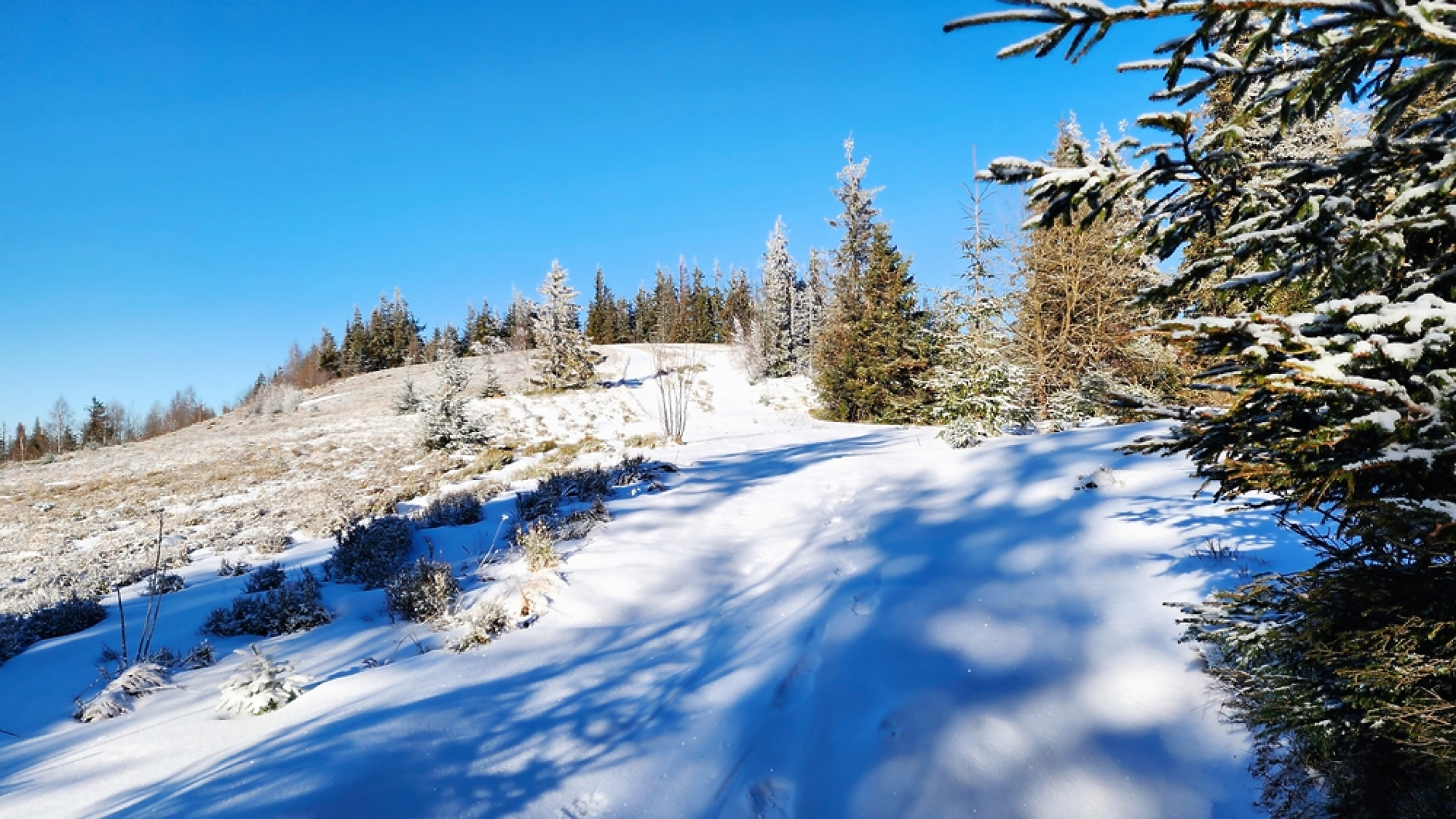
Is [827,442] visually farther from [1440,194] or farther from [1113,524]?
[1440,194]

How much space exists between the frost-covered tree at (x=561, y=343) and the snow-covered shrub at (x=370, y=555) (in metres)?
24.0

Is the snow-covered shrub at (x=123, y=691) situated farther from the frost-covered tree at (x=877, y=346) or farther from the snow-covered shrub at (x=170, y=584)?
the frost-covered tree at (x=877, y=346)

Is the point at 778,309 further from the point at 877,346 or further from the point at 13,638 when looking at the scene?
the point at 13,638

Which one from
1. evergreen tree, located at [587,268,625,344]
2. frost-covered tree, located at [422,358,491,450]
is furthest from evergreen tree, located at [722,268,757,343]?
frost-covered tree, located at [422,358,491,450]

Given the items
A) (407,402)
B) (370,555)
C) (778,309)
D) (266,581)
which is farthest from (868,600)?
(778,309)

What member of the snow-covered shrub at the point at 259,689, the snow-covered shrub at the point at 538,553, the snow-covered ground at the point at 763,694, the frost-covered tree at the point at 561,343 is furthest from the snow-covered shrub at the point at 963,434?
the frost-covered tree at the point at 561,343

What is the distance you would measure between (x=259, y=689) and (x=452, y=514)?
4.71 metres

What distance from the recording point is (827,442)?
12734mm

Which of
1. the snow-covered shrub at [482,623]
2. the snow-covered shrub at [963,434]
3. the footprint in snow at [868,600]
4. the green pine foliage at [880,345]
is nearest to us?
the snow-covered shrub at [482,623]

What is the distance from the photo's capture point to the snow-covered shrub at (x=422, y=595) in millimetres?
4809

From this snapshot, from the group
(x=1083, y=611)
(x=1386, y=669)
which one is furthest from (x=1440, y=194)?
(x=1083, y=611)

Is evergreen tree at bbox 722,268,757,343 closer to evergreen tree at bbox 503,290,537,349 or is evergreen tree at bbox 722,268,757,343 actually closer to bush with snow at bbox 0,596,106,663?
evergreen tree at bbox 503,290,537,349

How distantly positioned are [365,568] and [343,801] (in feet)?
13.3

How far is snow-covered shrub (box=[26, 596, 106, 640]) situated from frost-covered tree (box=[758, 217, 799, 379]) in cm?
3095
